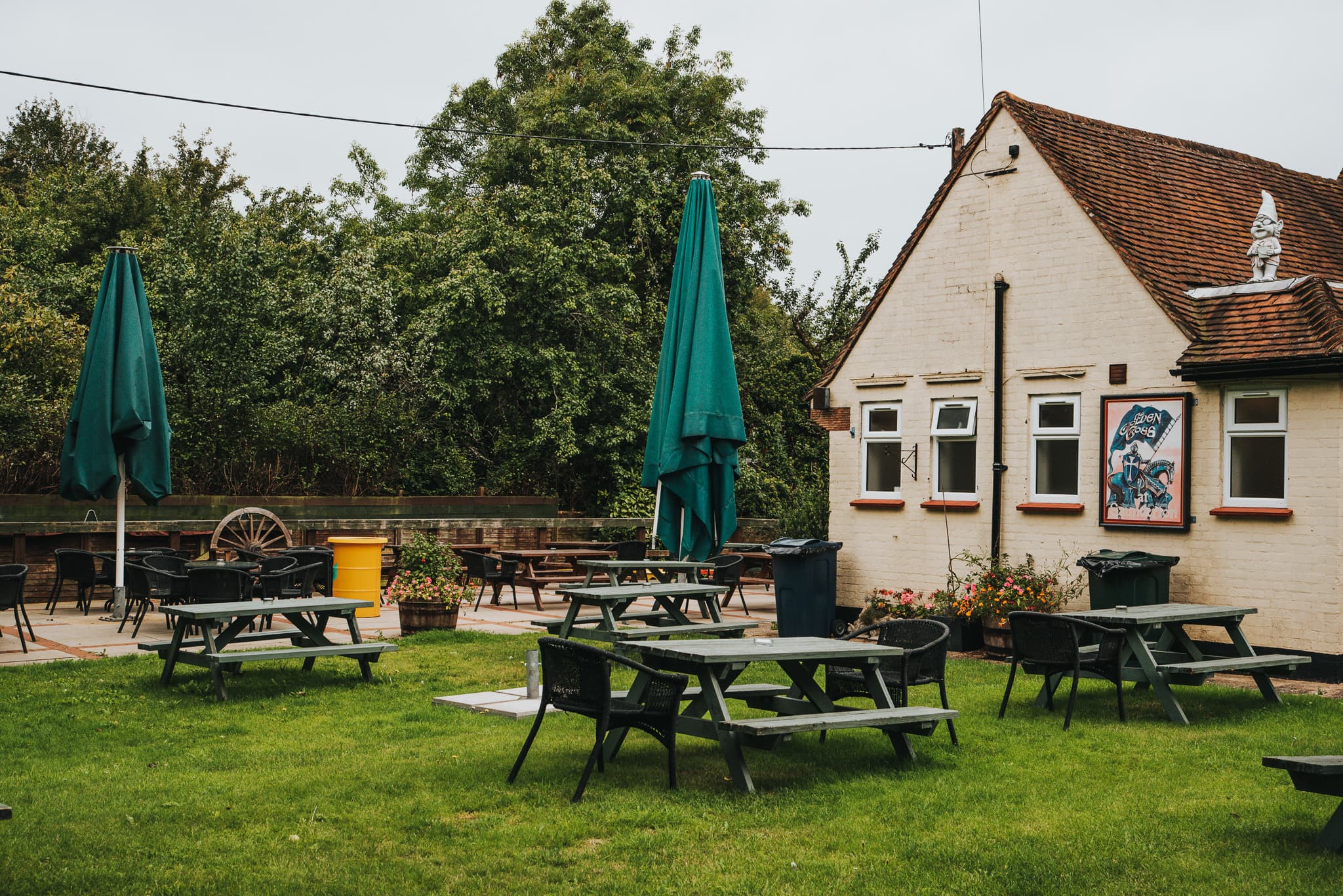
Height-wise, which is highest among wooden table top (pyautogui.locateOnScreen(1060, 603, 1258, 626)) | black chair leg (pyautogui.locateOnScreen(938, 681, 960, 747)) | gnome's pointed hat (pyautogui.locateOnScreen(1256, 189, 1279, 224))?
gnome's pointed hat (pyautogui.locateOnScreen(1256, 189, 1279, 224))

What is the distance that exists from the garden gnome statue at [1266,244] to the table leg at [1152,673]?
5.44m

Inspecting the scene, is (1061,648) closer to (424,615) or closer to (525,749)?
(525,749)

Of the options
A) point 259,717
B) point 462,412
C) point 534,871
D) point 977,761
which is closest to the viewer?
point 534,871

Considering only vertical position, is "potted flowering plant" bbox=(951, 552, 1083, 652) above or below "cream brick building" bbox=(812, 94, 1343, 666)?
below

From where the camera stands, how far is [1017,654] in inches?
363

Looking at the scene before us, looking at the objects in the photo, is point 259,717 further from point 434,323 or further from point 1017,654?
point 434,323

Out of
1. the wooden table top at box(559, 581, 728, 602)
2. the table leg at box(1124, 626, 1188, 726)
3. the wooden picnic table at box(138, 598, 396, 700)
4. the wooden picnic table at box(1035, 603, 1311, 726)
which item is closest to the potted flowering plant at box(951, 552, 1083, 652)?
the wooden picnic table at box(1035, 603, 1311, 726)

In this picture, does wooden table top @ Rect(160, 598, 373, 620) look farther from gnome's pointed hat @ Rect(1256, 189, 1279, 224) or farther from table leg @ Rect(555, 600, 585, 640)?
gnome's pointed hat @ Rect(1256, 189, 1279, 224)

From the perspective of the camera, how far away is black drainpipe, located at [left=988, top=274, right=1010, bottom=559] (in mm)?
14305

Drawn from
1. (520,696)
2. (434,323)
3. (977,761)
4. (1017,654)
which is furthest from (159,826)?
(434,323)

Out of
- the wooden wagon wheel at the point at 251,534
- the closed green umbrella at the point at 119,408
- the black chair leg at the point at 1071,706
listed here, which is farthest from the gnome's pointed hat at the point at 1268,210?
the wooden wagon wheel at the point at 251,534

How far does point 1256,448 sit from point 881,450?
4.62 metres

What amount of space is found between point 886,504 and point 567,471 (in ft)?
36.0

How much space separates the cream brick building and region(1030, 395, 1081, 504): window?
2cm
